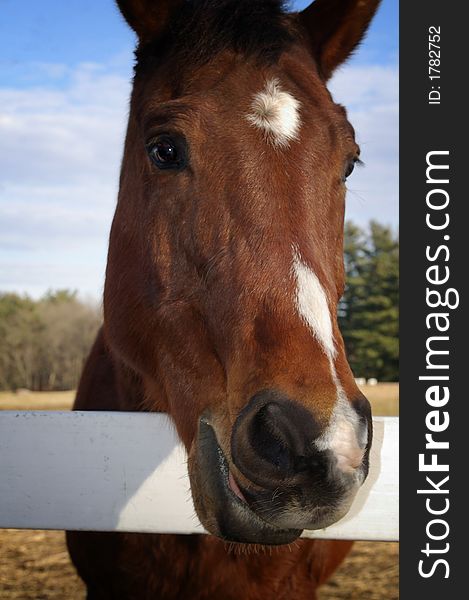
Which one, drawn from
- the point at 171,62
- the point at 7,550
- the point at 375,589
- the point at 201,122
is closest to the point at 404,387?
the point at 201,122

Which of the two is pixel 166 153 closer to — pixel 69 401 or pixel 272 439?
pixel 272 439

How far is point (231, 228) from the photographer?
6.79 feet

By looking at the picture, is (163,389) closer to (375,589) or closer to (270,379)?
(270,379)

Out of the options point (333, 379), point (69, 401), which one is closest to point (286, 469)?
point (333, 379)

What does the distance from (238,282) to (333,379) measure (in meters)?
0.48

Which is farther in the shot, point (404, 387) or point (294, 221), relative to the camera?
point (404, 387)

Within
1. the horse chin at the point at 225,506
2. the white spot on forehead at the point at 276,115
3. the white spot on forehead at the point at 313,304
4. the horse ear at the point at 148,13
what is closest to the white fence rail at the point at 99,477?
the horse chin at the point at 225,506

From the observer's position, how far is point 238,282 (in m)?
1.98

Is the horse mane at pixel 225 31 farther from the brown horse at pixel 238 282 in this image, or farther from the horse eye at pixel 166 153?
the horse eye at pixel 166 153

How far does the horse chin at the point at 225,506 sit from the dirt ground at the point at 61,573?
170 inches

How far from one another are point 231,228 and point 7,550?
611cm

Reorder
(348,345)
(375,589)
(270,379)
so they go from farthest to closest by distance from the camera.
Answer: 1. (348,345)
2. (375,589)
3. (270,379)

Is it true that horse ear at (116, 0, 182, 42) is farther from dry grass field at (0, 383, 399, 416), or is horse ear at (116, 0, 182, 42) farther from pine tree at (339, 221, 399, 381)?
pine tree at (339, 221, 399, 381)

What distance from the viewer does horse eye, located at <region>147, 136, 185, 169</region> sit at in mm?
2258
